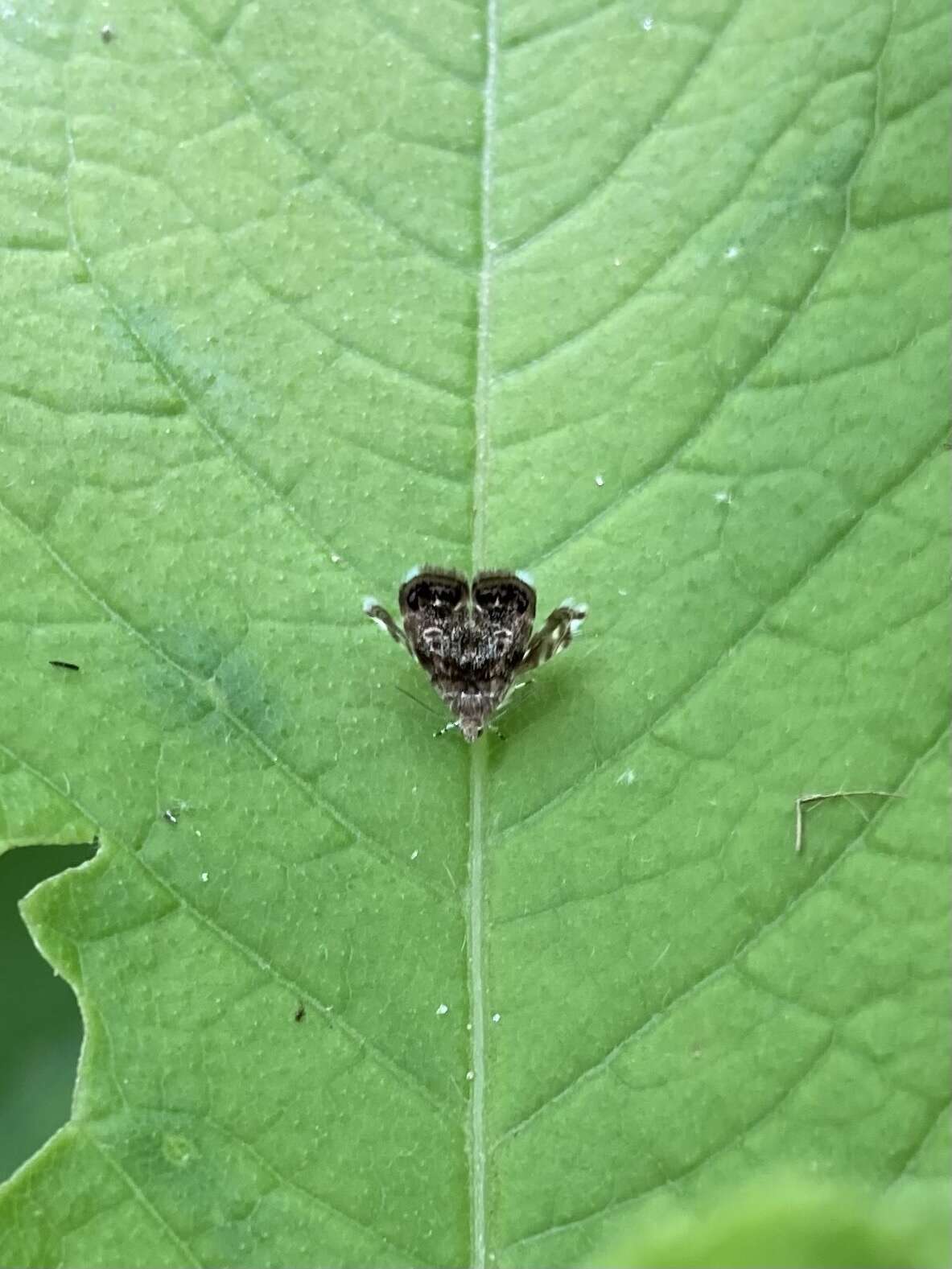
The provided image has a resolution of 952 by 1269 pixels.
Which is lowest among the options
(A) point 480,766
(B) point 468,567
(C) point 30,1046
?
(C) point 30,1046

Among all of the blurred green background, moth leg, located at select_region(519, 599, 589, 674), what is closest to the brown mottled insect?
moth leg, located at select_region(519, 599, 589, 674)

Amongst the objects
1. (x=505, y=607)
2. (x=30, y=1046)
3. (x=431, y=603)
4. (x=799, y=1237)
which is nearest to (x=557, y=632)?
(x=505, y=607)

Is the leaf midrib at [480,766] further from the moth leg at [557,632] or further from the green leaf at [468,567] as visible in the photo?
the moth leg at [557,632]

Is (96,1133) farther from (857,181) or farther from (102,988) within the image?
(857,181)

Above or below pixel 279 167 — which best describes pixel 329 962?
below

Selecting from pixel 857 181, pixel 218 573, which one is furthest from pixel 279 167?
pixel 857 181

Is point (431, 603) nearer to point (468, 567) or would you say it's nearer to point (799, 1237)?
point (468, 567)
